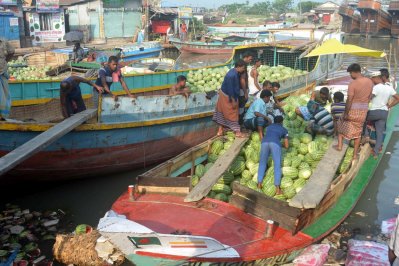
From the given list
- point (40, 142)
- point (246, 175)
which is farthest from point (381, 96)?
point (40, 142)

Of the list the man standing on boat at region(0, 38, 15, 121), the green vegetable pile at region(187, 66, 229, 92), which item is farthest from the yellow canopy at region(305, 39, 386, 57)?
the man standing on boat at region(0, 38, 15, 121)

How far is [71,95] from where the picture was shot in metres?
7.61

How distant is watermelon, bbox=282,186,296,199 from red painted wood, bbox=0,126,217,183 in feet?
11.9

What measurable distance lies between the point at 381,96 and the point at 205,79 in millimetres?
5394

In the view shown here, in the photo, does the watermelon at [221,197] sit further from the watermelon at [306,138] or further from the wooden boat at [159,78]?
the wooden boat at [159,78]

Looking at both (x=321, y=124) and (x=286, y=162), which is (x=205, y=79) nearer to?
(x=321, y=124)

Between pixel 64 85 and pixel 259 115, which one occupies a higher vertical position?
pixel 64 85

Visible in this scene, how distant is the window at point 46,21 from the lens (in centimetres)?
2663

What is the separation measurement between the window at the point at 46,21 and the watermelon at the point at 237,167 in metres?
24.5

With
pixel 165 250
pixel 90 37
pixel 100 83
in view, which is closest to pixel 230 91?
pixel 100 83

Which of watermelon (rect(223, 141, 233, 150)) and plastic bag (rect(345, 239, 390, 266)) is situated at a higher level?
watermelon (rect(223, 141, 233, 150))

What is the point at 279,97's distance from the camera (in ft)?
36.4

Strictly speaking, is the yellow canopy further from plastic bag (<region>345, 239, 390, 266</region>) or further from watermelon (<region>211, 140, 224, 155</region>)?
plastic bag (<region>345, 239, 390, 266</region>)

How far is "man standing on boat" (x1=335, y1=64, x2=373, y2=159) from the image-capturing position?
6.46 meters
